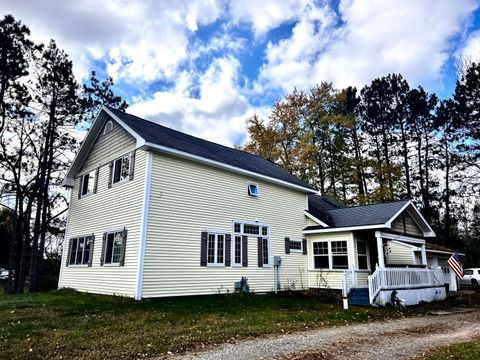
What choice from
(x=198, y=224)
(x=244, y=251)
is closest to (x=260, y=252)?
(x=244, y=251)

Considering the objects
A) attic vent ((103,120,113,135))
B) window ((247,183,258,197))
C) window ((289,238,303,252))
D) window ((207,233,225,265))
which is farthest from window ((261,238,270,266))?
attic vent ((103,120,113,135))

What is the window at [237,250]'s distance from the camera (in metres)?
14.1

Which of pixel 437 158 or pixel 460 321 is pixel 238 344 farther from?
pixel 437 158

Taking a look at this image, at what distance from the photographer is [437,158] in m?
32.1

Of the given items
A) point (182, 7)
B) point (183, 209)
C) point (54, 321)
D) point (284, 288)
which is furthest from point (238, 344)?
point (182, 7)

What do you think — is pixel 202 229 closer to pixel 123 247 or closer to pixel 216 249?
pixel 216 249

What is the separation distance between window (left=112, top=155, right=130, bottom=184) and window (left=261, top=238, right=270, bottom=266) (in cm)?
645

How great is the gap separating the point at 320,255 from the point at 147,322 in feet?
34.5

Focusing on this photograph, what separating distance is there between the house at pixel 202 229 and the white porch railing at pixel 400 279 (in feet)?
0.14

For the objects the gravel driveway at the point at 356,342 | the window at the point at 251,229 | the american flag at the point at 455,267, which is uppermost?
the window at the point at 251,229

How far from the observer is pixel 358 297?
1352 centimetres

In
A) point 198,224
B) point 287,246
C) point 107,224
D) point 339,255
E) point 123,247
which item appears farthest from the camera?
point 287,246

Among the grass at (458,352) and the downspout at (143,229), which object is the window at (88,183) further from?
the grass at (458,352)

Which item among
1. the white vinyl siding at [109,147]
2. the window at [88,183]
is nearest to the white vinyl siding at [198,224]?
the white vinyl siding at [109,147]
